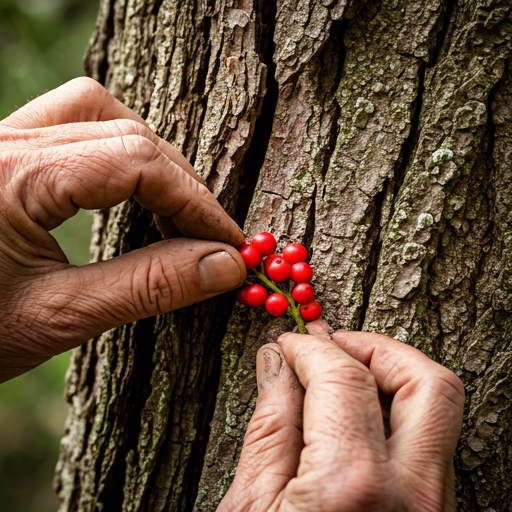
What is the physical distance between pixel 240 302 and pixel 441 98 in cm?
146

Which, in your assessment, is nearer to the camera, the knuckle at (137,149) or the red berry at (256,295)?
the knuckle at (137,149)

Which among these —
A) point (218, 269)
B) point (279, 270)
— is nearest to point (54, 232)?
point (218, 269)

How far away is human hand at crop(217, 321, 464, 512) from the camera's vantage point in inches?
47.7

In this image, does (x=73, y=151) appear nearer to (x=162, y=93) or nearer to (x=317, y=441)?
(x=162, y=93)

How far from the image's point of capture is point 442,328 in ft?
6.23

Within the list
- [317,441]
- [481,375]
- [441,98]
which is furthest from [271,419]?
[441,98]

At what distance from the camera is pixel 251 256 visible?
1.84 meters

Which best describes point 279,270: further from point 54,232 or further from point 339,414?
point 54,232

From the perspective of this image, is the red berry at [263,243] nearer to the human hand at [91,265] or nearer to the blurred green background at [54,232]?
the human hand at [91,265]

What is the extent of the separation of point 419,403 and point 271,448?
61 centimetres

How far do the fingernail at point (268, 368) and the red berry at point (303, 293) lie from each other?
28cm

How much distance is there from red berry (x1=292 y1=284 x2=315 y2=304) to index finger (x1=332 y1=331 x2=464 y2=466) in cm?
41

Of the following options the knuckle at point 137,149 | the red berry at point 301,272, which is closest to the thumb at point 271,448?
the red berry at point 301,272

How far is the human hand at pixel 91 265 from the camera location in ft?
5.08
